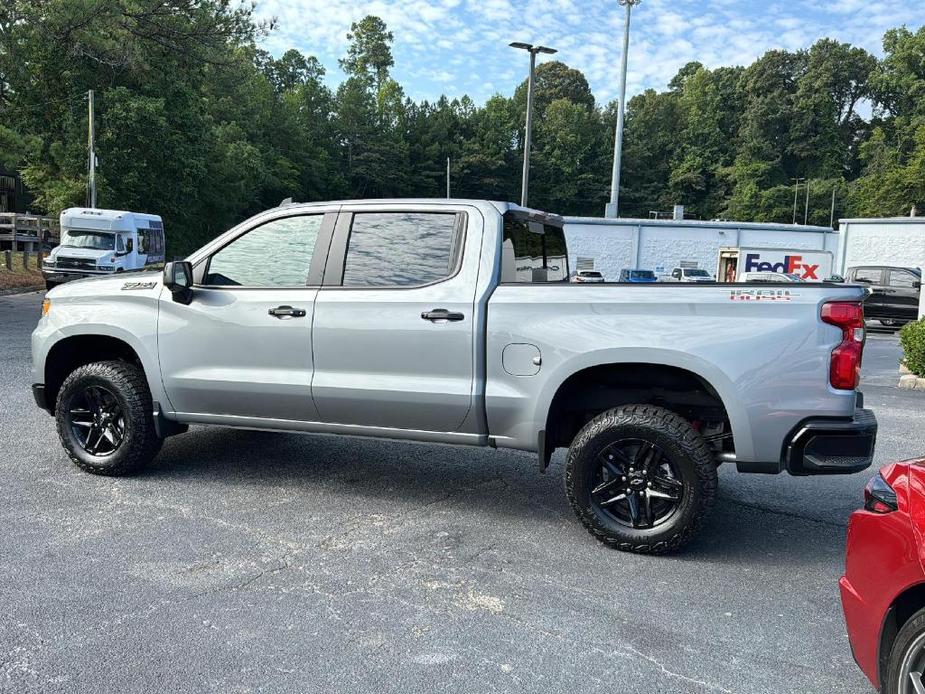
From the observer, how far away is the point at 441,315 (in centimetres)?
464

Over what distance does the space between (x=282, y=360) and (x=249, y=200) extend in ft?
174

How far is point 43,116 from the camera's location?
3269 centimetres

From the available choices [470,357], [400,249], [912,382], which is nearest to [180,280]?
[400,249]

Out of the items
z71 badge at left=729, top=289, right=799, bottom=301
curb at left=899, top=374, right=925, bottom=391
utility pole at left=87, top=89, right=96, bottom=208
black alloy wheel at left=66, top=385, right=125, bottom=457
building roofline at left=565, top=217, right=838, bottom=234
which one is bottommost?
curb at left=899, top=374, right=925, bottom=391

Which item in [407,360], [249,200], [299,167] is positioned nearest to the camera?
[407,360]

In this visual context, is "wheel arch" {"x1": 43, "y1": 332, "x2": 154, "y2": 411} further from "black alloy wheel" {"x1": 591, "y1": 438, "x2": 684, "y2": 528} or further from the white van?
the white van

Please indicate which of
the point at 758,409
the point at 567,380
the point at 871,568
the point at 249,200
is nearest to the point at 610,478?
the point at 567,380

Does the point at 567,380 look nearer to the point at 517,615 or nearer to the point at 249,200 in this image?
the point at 517,615

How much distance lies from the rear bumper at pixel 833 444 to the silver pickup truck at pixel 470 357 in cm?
1

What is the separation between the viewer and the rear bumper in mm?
4027

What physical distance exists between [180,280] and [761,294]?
11.6 ft

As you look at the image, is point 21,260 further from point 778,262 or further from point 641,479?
point 778,262

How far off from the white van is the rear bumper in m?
21.9

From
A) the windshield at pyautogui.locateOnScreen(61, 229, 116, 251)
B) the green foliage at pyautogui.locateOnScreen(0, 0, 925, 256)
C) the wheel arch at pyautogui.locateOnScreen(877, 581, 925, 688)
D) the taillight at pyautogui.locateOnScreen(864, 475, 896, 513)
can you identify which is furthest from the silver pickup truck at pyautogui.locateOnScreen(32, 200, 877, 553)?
the windshield at pyautogui.locateOnScreen(61, 229, 116, 251)
